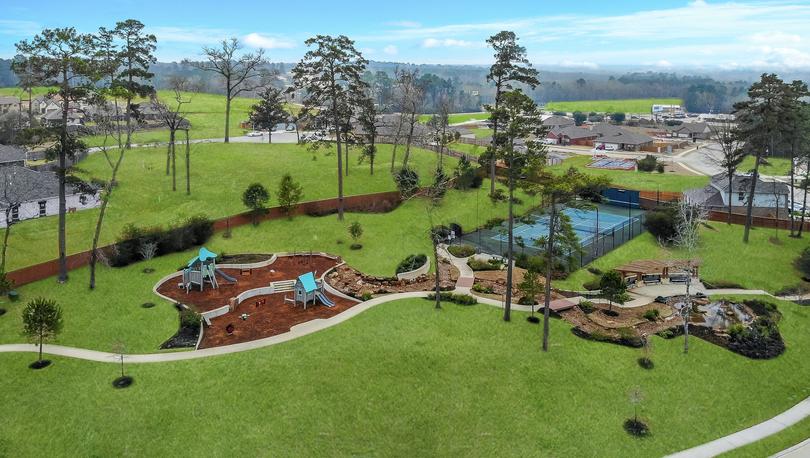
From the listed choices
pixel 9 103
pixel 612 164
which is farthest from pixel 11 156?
pixel 612 164

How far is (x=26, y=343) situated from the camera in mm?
28203

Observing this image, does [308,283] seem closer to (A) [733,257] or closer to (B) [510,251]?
(B) [510,251]

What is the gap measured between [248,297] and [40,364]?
12.6 metres

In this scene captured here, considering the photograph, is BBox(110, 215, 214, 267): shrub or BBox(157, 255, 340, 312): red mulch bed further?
BBox(110, 215, 214, 267): shrub

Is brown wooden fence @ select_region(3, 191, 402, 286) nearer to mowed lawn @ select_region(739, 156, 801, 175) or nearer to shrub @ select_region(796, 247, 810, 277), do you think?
shrub @ select_region(796, 247, 810, 277)

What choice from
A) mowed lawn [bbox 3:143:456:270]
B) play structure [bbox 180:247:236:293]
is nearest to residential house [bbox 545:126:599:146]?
mowed lawn [bbox 3:143:456:270]

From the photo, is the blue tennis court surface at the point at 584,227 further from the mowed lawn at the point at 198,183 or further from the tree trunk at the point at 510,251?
the tree trunk at the point at 510,251

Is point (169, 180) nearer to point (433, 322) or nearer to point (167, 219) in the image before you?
point (167, 219)

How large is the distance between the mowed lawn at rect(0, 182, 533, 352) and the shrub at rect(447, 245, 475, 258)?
2.21 metres

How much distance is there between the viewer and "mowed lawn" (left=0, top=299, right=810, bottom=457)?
21516 millimetres

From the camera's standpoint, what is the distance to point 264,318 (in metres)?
32.9

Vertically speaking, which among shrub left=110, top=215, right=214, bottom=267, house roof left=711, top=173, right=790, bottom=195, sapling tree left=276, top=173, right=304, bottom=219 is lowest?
shrub left=110, top=215, right=214, bottom=267

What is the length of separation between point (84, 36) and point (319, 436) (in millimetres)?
28594

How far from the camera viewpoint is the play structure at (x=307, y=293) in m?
34.8
